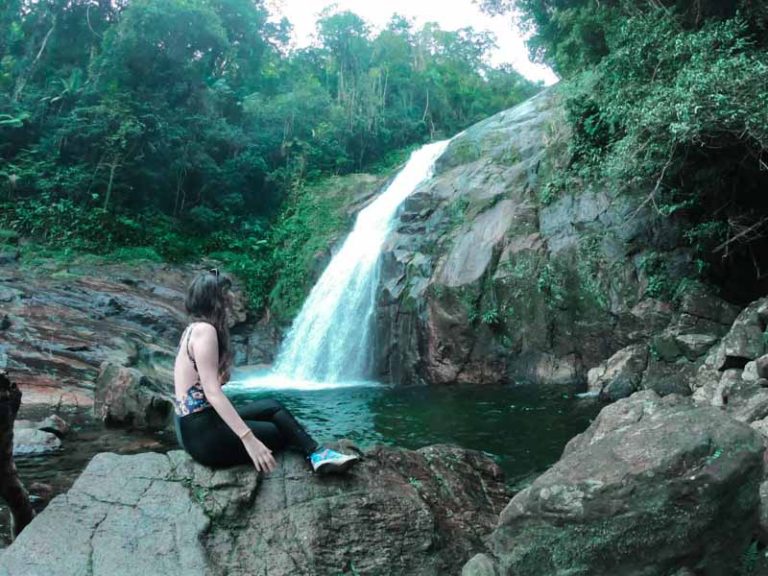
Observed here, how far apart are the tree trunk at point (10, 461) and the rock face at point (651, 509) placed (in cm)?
308

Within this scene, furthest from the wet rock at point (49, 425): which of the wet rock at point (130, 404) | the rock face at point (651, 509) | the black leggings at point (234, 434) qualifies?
the rock face at point (651, 509)

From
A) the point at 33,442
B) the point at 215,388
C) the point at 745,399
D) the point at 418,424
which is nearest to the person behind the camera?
the point at 215,388

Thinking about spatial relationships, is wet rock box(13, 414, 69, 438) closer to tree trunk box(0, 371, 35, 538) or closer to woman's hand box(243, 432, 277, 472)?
tree trunk box(0, 371, 35, 538)

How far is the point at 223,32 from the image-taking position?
23.9 m

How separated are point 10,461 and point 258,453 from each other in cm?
198

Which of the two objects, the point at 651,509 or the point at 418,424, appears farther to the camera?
the point at 418,424

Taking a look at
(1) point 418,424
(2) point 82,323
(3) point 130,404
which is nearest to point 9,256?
(2) point 82,323

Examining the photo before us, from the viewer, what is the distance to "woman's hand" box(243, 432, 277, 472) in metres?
3.34

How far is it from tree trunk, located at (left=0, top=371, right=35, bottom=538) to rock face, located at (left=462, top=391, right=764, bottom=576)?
308cm

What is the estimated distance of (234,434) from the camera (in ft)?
11.2

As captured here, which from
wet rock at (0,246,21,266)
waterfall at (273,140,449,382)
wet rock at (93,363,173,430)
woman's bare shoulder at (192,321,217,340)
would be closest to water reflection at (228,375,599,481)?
waterfall at (273,140,449,382)

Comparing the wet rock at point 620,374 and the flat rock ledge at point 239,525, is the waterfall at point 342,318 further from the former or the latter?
the flat rock ledge at point 239,525

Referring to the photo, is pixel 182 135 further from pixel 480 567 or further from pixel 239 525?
pixel 480 567

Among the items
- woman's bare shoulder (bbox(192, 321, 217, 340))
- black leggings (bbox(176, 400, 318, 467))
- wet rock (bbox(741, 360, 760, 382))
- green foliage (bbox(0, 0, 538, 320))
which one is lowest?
wet rock (bbox(741, 360, 760, 382))
